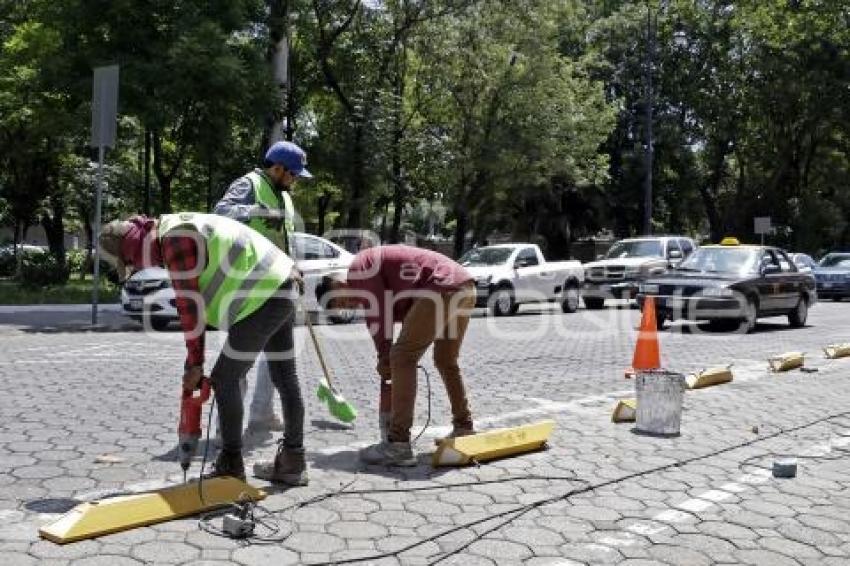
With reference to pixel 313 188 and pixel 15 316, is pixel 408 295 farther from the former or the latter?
pixel 313 188

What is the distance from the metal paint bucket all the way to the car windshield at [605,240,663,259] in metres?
17.0

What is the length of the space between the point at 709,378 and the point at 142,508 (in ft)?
22.2

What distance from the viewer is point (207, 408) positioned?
7773 millimetres

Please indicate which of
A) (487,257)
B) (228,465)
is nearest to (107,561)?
(228,465)

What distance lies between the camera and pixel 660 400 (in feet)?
23.0

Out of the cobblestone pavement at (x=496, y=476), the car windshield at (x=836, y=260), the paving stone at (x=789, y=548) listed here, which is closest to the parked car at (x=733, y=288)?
the cobblestone pavement at (x=496, y=476)

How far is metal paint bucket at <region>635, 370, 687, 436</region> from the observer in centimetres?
694

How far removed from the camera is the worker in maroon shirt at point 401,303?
566cm

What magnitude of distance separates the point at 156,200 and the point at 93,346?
17.2 m

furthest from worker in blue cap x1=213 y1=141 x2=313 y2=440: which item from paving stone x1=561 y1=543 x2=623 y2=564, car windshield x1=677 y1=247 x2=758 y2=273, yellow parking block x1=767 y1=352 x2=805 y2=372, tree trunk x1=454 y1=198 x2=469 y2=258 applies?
tree trunk x1=454 y1=198 x2=469 y2=258

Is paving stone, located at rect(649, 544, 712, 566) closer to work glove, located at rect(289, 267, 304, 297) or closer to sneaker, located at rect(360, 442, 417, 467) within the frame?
sneaker, located at rect(360, 442, 417, 467)

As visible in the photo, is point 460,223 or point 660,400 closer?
point 660,400

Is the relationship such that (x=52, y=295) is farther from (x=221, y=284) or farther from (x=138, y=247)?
(x=221, y=284)

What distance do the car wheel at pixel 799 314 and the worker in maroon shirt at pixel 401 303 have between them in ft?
46.4
